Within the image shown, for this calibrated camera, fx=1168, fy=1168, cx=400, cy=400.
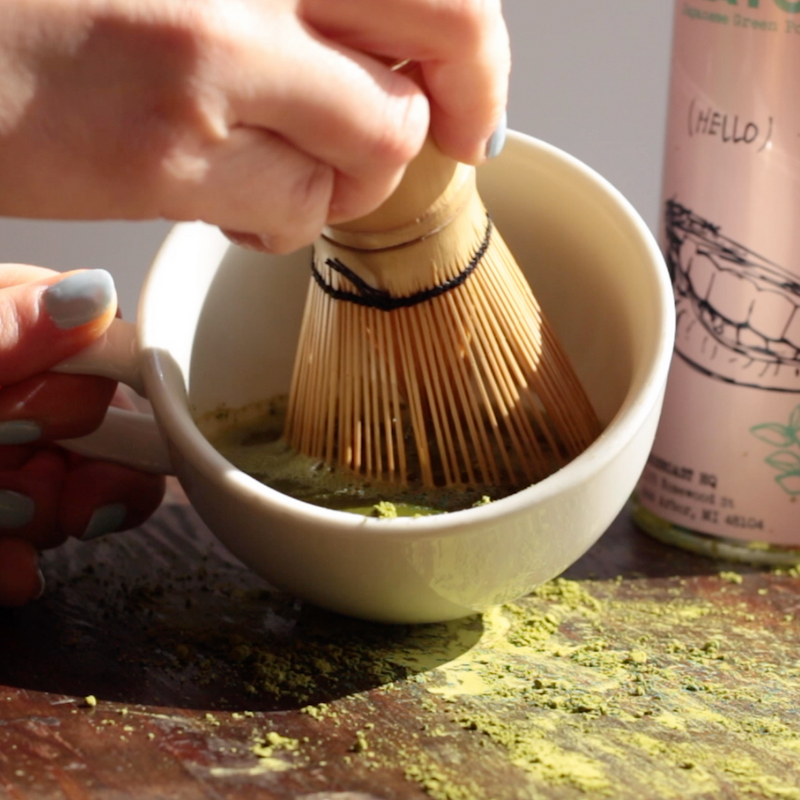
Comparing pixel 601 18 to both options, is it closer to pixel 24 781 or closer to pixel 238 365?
pixel 238 365

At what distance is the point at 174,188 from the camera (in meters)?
0.36

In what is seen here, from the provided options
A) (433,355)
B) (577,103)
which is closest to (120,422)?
(433,355)

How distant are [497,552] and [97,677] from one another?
6.5 inches

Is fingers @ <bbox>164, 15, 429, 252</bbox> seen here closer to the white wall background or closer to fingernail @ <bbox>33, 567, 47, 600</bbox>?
fingernail @ <bbox>33, 567, 47, 600</bbox>

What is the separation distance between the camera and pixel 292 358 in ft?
2.00

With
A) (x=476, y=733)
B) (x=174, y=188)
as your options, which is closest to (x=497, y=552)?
(x=476, y=733)

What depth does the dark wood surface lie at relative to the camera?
1.27ft

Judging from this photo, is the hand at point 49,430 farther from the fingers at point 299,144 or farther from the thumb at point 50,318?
the fingers at point 299,144

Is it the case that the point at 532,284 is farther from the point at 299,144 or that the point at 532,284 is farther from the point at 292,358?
the point at 299,144

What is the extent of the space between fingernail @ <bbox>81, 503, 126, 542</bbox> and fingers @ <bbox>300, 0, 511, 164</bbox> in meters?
0.24

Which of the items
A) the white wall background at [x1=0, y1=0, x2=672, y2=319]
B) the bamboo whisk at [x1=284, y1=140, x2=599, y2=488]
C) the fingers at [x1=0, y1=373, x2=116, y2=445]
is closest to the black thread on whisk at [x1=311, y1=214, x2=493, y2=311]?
the bamboo whisk at [x1=284, y1=140, x2=599, y2=488]

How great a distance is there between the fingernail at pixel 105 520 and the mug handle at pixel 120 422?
0.12 feet

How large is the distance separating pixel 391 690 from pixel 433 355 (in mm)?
142

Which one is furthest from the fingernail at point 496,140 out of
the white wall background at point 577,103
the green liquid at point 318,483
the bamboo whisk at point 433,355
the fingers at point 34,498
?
the white wall background at point 577,103
